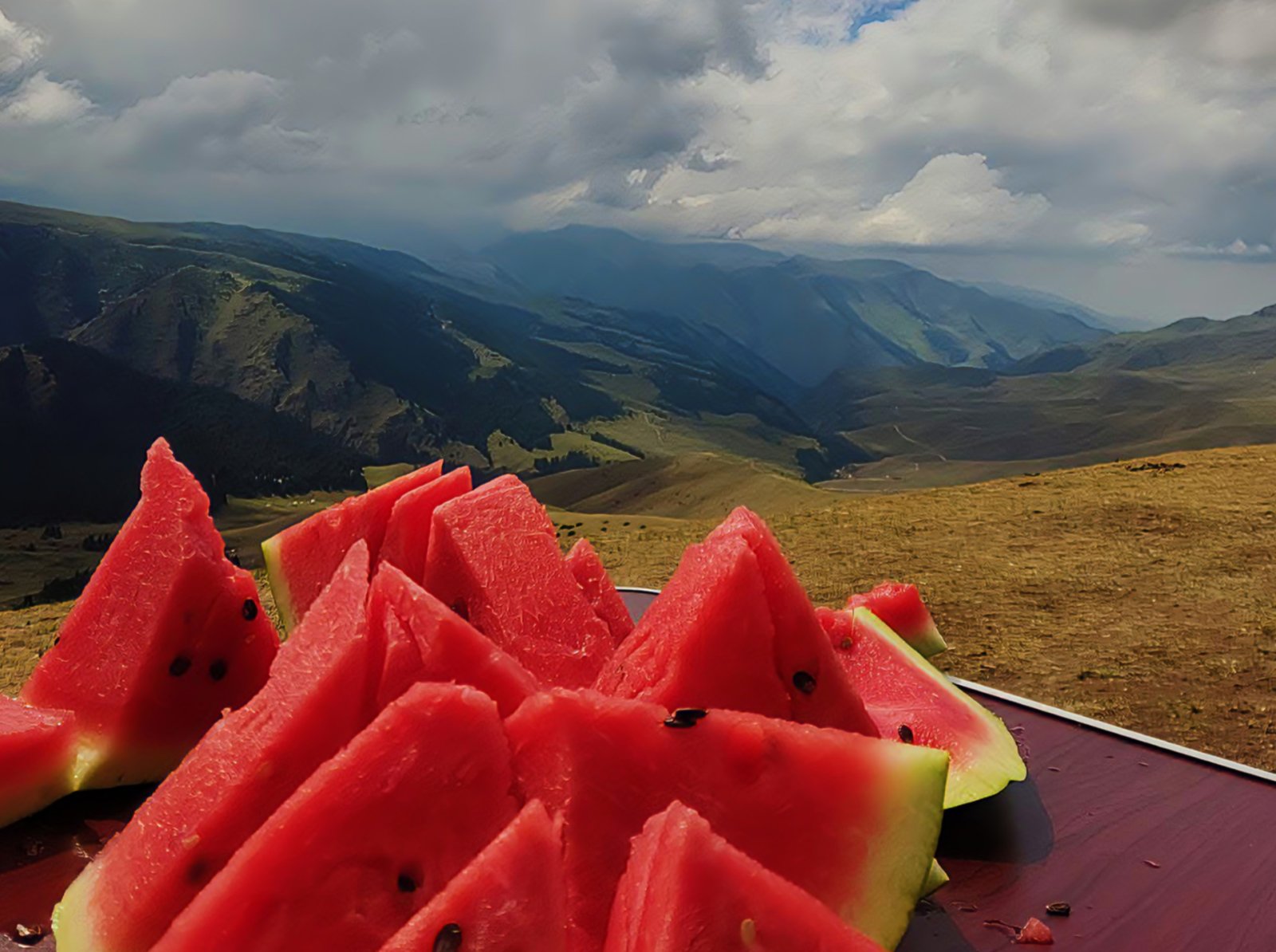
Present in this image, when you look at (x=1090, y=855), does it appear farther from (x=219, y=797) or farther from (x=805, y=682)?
(x=219, y=797)

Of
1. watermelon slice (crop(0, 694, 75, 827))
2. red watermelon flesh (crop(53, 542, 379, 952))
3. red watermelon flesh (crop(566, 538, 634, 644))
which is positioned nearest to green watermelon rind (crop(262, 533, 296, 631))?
watermelon slice (crop(0, 694, 75, 827))

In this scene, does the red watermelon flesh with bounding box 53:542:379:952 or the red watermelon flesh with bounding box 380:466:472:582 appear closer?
the red watermelon flesh with bounding box 53:542:379:952

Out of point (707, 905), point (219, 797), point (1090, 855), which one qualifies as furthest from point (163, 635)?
point (1090, 855)

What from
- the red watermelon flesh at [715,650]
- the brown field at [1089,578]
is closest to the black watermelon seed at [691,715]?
the red watermelon flesh at [715,650]

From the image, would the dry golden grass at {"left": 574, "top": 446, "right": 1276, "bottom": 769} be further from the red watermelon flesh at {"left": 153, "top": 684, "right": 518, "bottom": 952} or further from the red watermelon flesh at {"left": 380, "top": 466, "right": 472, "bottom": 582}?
the red watermelon flesh at {"left": 153, "top": 684, "right": 518, "bottom": 952}

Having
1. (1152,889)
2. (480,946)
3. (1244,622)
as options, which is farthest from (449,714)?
(1244,622)

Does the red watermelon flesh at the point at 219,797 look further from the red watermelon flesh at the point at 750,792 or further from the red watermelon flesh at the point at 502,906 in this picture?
the red watermelon flesh at the point at 502,906
